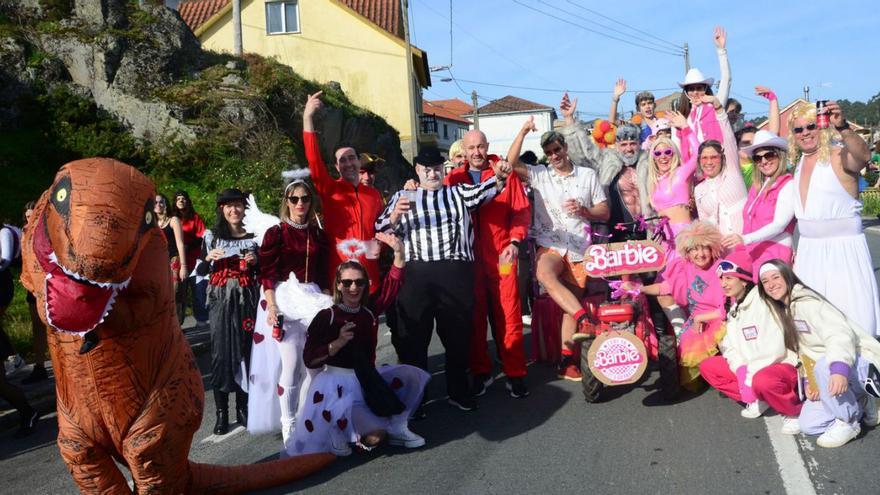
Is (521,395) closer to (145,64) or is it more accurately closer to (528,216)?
(528,216)

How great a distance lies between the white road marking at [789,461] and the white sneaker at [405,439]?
6.95 ft

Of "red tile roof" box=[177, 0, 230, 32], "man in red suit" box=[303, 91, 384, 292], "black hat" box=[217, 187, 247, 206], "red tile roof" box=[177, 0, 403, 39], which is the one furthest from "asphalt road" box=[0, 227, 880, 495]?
"red tile roof" box=[177, 0, 230, 32]

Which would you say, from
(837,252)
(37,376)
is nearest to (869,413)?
(837,252)

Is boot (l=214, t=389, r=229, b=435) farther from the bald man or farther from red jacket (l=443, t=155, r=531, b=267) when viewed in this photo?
red jacket (l=443, t=155, r=531, b=267)

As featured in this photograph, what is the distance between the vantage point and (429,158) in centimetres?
551

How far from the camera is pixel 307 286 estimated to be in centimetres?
516

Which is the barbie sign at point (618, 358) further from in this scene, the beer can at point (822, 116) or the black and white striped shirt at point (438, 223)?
the beer can at point (822, 116)

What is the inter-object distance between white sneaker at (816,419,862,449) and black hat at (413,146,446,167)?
307cm

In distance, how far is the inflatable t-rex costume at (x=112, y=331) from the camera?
276cm

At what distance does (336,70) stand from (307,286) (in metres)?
30.8

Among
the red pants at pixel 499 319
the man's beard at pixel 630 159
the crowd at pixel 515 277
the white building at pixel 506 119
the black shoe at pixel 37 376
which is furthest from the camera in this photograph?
the white building at pixel 506 119

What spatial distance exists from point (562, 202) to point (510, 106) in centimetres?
7681

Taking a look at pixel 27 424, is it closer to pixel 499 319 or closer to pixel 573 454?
pixel 499 319

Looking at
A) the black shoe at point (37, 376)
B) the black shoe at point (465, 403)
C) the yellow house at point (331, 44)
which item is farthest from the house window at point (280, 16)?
the black shoe at point (465, 403)
